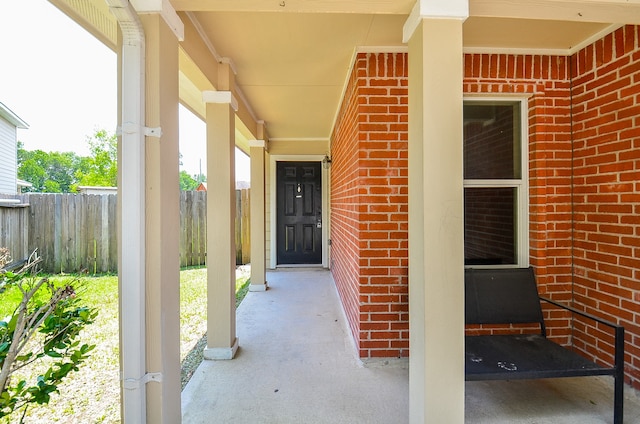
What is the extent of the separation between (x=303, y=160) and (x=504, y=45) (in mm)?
4456

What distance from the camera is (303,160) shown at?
252 inches

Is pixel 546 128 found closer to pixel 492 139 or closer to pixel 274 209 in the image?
pixel 492 139

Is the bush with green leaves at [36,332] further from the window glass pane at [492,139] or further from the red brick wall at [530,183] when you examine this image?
the window glass pane at [492,139]

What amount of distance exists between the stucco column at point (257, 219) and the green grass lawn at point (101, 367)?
33 centimetres

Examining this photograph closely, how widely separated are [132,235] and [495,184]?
259cm

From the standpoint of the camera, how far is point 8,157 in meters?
6.93

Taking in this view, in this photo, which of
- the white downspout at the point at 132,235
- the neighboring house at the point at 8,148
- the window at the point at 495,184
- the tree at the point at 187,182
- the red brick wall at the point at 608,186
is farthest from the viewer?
the tree at the point at 187,182

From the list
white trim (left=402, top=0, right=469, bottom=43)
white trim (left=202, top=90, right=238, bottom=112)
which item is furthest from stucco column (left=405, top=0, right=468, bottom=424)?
white trim (left=202, top=90, right=238, bottom=112)

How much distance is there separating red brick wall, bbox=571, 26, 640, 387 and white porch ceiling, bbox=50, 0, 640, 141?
10.2 inches

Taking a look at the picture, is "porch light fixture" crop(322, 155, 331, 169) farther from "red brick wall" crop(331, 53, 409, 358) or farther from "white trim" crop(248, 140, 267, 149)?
"red brick wall" crop(331, 53, 409, 358)

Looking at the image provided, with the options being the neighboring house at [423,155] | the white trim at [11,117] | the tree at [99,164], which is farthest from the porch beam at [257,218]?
the tree at [99,164]

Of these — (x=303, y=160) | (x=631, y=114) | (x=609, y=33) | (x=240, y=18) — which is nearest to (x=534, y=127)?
(x=631, y=114)

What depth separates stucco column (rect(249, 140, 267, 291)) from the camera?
184 inches

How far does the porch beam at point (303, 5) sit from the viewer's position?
1425 millimetres
